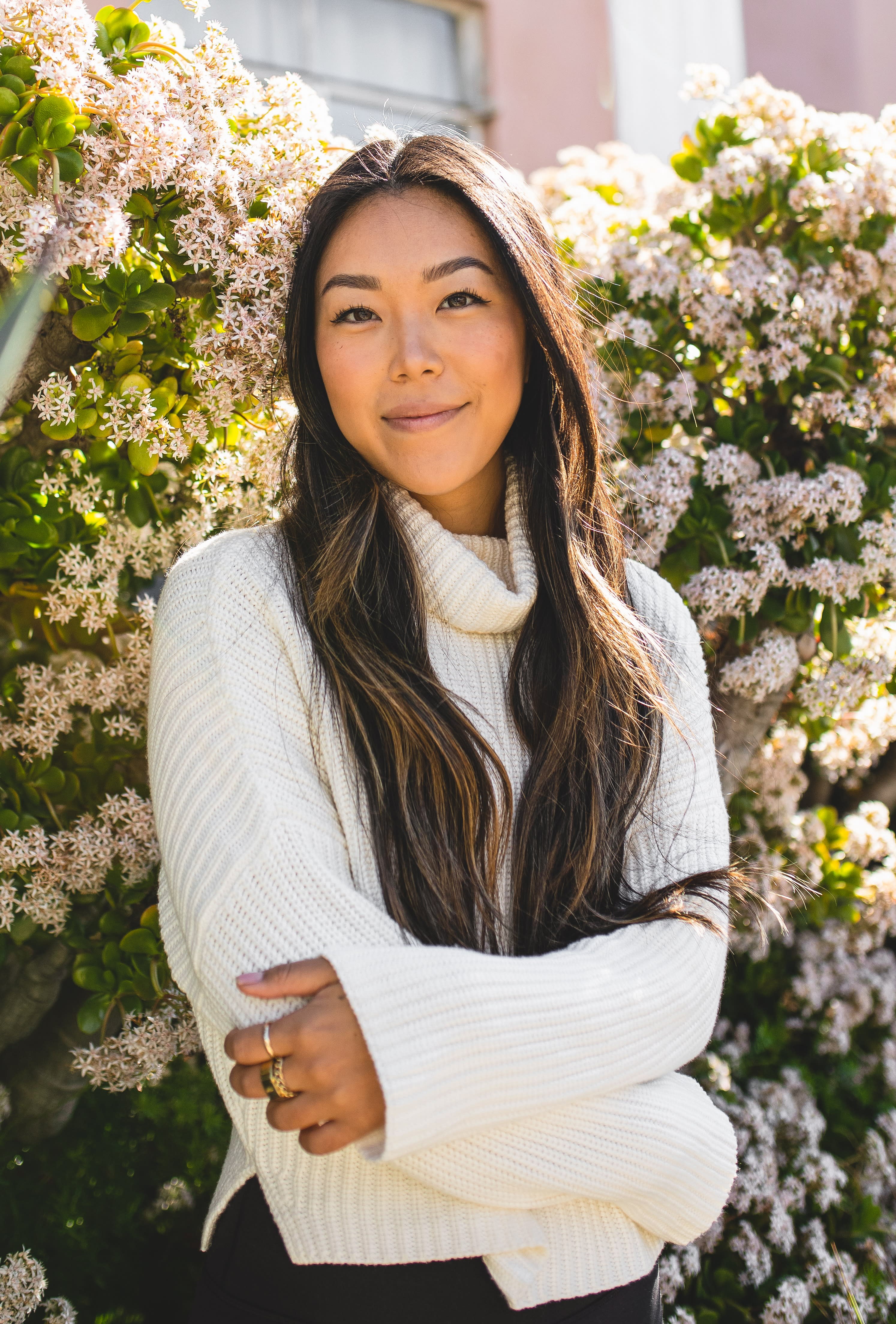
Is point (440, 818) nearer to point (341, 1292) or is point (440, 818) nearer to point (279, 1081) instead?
point (279, 1081)

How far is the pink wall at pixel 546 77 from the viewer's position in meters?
5.07

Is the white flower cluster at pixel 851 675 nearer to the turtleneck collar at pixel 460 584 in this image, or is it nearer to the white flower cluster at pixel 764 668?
the white flower cluster at pixel 764 668

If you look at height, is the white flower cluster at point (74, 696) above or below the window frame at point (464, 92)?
below

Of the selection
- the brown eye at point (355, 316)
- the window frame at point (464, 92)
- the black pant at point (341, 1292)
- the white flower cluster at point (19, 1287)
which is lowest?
the white flower cluster at point (19, 1287)

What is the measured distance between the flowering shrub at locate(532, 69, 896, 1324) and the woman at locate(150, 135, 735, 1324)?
1.63 feet

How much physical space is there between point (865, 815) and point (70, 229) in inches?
102

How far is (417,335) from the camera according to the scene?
155 centimetres

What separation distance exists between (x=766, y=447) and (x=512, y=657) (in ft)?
3.45

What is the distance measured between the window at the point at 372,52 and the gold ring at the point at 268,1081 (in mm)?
3978

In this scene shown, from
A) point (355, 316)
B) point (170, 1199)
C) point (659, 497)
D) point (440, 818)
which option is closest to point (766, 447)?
point (659, 497)

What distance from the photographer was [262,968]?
1265mm

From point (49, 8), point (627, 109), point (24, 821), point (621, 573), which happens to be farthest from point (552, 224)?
point (627, 109)

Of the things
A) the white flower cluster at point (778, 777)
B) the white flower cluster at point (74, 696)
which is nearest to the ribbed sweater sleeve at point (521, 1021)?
the white flower cluster at point (74, 696)

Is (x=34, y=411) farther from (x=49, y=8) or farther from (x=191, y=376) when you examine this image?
(x=49, y=8)
